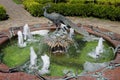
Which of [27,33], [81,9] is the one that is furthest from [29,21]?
[27,33]

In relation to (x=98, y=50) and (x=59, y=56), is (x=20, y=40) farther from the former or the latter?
(x=98, y=50)

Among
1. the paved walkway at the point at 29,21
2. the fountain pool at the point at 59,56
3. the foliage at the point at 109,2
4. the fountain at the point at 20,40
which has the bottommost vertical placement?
the paved walkway at the point at 29,21

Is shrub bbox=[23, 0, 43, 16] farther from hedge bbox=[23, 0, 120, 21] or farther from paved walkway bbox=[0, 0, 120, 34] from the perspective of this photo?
paved walkway bbox=[0, 0, 120, 34]

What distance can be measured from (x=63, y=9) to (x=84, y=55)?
6.69 metres

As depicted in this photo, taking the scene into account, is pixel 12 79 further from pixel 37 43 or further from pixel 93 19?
pixel 93 19

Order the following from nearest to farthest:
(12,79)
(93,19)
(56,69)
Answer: (12,79)
(56,69)
(93,19)

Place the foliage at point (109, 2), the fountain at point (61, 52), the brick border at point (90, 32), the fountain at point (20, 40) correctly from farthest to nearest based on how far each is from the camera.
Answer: the foliage at point (109, 2)
the fountain at point (20, 40)
the fountain at point (61, 52)
the brick border at point (90, 32)

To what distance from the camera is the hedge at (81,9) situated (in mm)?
14571

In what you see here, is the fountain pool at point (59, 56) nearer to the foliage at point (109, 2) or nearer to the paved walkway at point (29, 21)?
the paved walkway at point (29, 21)

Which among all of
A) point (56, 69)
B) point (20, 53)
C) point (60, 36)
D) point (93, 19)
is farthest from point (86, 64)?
point (93, 19)

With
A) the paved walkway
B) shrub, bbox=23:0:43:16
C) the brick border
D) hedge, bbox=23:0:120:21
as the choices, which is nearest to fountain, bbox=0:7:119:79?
the brick border

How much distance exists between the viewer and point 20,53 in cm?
857

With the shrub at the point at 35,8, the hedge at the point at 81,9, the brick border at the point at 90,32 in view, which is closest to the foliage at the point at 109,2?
the hedge at the point at 81,9

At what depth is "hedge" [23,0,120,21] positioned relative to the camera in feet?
47.8
